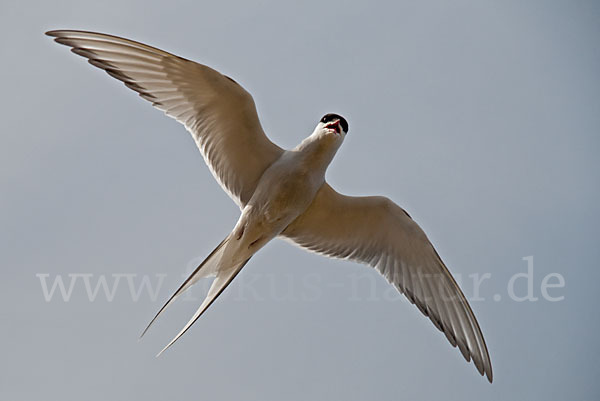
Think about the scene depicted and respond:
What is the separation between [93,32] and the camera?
5.60m

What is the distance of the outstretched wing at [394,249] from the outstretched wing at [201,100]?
0.66 m

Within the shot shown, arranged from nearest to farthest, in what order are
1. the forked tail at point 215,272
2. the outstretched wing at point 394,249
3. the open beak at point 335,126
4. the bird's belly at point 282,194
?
the forked tail at point 215,272 < the bird's belly at point 282,194 < the open beak at point 335,126 < the outstretched wing at point 394,249

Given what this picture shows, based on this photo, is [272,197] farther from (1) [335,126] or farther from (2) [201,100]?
(2) [201,100]

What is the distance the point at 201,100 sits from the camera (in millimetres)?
6082

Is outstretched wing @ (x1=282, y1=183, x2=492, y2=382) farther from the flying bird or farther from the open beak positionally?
the open beak

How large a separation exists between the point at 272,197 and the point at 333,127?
79 centimetres

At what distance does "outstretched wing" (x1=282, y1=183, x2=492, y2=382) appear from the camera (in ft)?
21.4

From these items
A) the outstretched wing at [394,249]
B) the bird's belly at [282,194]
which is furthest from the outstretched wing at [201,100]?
the outstretched wing at [394,249]

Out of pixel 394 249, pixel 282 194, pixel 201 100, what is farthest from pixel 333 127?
pixel 394 249

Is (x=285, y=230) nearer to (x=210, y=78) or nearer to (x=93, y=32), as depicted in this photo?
(x=210, y=78)

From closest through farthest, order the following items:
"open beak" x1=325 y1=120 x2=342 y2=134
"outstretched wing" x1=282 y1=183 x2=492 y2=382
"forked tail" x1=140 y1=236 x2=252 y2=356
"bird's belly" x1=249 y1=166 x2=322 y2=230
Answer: "forked tail" x1=140 y1=236 x2=252 y2=356
"bird's belly" x1=249 y1=166 x2=322 y2=230
"open beak" x1=325 y1=120 x2=342 y2=134
"outstretched wing" x1=282 y1=183 x2=492 y2=382

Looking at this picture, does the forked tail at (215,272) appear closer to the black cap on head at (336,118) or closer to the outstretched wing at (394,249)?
the outstretched wing at (394,249)

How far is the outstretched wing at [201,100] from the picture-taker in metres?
5.77

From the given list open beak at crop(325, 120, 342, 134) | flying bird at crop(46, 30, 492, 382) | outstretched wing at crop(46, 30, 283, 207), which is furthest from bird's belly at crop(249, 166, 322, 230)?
open beak at crop(325, 120, 342, 134)
